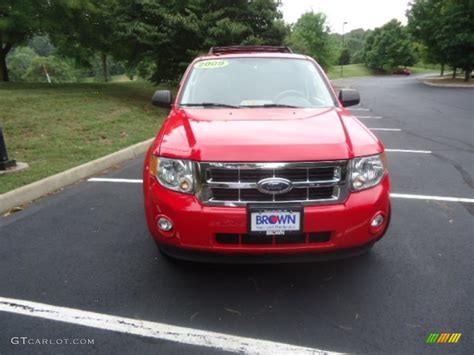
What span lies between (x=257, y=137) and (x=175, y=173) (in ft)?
2.03

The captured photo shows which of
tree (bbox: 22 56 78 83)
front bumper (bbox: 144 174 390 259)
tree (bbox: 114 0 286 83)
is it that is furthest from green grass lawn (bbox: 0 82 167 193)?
tree (bbox: 22 56 78 83)

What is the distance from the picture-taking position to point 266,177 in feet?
8.27

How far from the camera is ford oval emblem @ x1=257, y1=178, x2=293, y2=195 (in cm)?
250

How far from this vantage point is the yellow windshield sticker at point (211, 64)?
13.4 ft

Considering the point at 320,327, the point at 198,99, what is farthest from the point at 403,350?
the point at 198,99

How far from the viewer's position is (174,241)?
2.64m

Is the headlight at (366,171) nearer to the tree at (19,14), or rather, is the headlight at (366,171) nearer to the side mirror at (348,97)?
the side mirror at (348,97)

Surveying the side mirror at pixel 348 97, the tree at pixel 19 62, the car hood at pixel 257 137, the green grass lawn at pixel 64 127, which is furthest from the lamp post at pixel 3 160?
the tree at pixel 19 62

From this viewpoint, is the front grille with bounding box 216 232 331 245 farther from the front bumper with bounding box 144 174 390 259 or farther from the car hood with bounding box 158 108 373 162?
the car hood with bounding box 158 108 373 162

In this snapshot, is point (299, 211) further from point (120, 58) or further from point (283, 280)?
point (120, 58)

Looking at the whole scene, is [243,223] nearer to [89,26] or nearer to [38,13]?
[38,13]

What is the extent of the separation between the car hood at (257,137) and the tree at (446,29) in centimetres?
2859

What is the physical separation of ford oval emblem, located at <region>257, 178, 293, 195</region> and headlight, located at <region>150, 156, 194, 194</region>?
0.47m

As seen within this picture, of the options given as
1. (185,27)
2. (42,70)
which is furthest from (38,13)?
(42,70)
